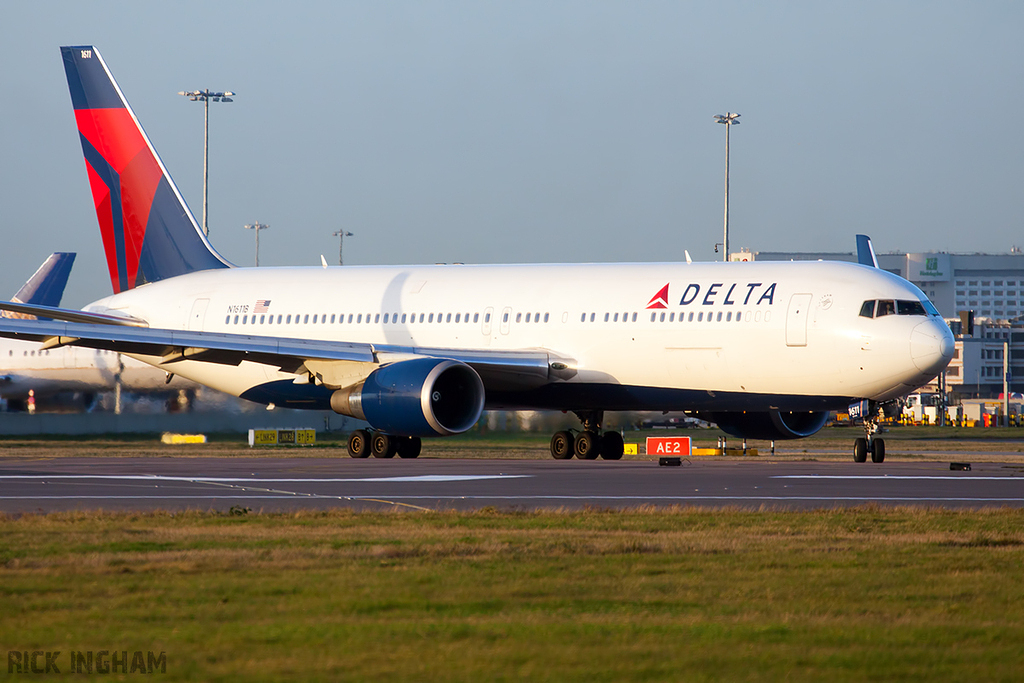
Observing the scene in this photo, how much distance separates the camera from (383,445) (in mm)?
28266

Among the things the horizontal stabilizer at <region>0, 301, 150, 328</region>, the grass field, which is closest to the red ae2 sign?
the horizontal stabilizer at <region>0, 301, 150, 328</region>

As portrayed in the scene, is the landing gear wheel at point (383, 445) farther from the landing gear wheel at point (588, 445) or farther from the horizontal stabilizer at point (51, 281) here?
the horizontal stabilizer at point (51, 281)

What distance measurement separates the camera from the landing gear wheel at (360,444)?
28531 millimetres

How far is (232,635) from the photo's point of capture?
7102mm

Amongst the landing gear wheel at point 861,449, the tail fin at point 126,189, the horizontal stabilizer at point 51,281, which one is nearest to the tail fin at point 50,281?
the horizontal stabilizer at point 51,281

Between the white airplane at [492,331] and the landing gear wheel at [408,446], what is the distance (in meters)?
0.05

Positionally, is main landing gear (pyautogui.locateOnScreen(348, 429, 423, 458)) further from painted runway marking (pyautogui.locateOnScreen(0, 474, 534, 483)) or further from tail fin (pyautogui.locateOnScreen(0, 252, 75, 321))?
tail fin (pyautogui.locateOnScreen(0, 252, 75, 321))

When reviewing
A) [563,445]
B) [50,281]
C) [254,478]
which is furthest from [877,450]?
[50,281]

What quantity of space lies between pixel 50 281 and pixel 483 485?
42681 millimetres

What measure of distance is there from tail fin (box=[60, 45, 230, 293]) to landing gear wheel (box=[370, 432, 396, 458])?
28.4 ft

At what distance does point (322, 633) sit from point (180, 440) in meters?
30.8

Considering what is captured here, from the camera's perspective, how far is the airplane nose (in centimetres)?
2383

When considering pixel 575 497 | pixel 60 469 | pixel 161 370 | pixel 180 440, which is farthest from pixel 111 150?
pixel 575 497

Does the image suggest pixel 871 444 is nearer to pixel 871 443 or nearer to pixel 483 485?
pixel 871 443
